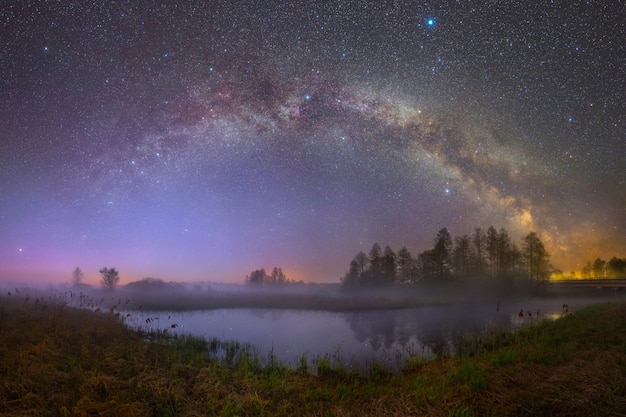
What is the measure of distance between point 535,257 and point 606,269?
195ft

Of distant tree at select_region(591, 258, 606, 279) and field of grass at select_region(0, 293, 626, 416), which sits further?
distant tree at select_region(591, 258, 606, 279)

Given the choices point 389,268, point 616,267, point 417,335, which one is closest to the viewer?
point 417,335

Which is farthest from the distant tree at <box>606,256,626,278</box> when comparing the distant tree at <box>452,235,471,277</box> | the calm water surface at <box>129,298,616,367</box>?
the calm water surface at <box>129,298,616,367</box>

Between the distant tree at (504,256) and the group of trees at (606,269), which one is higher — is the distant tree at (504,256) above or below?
above

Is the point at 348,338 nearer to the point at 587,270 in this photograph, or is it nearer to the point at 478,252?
the point at 478,252

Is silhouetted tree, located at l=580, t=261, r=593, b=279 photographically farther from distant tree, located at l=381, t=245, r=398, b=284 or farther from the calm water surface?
the calm water surface

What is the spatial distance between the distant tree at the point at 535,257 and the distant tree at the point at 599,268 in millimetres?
55829

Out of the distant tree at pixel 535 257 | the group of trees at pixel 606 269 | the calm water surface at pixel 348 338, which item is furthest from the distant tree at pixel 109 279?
the group of trees at pixel 606 269

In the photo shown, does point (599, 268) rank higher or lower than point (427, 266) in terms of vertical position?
lower

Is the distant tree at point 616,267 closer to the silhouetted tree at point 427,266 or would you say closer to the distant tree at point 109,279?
the silhouetted tree at point 427,266

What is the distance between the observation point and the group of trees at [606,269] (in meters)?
94.3

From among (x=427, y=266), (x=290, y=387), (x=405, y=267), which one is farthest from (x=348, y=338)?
(x=405, y=267)

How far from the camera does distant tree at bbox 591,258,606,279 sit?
10261 centimetres

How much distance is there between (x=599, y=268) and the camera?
10444 cm
